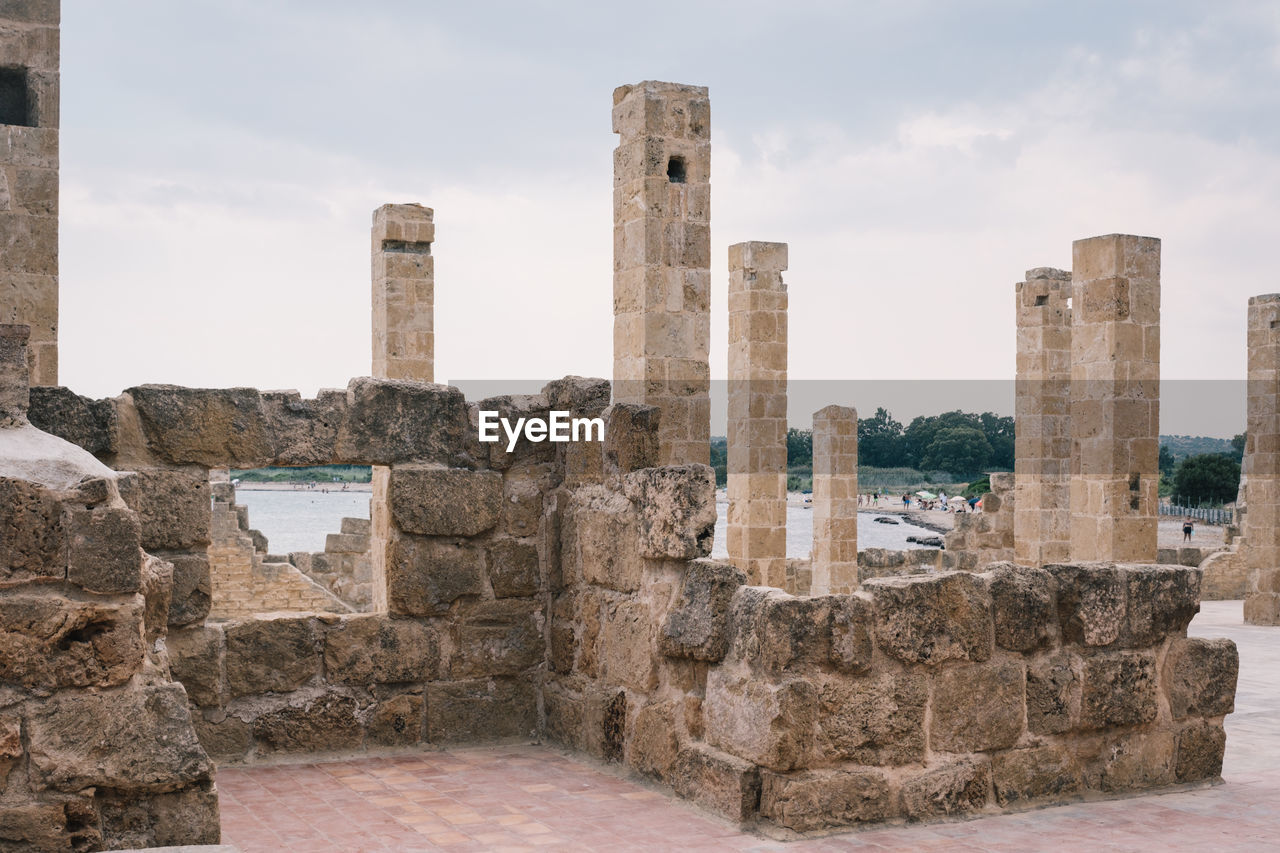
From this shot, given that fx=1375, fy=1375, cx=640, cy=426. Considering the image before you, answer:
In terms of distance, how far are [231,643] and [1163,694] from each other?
171 inches

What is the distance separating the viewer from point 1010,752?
5.80m

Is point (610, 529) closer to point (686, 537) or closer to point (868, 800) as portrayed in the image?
point (686, 537)

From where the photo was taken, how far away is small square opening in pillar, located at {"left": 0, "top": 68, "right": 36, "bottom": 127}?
9922 mm

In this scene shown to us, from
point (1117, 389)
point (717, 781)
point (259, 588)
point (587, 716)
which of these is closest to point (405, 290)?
point (259, 588)

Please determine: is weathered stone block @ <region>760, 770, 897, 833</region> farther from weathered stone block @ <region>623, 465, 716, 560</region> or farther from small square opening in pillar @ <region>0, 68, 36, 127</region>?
small square opening in pillar @ <region>0, 68, 36, 127</region>

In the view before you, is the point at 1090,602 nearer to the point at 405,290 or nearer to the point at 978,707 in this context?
the point at 978,707

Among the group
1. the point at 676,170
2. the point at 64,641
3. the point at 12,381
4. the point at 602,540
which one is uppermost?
the point at 676,170

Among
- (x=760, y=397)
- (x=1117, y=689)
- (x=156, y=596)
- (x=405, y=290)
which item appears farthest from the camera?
(x=760, y=397)

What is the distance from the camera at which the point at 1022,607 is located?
5.85 metres

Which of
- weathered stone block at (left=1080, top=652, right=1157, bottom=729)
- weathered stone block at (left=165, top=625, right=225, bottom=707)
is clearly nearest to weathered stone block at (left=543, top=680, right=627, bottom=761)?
weathered stone block at (left=165, top=625, right=225, bottom=707)

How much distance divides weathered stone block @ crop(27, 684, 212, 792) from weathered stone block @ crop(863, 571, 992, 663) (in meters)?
2.66

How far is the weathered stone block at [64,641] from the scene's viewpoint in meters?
4.12

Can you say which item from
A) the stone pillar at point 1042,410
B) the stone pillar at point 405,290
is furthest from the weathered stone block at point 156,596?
the stone pillar at point 1042,410

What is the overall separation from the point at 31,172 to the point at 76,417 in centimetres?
450
